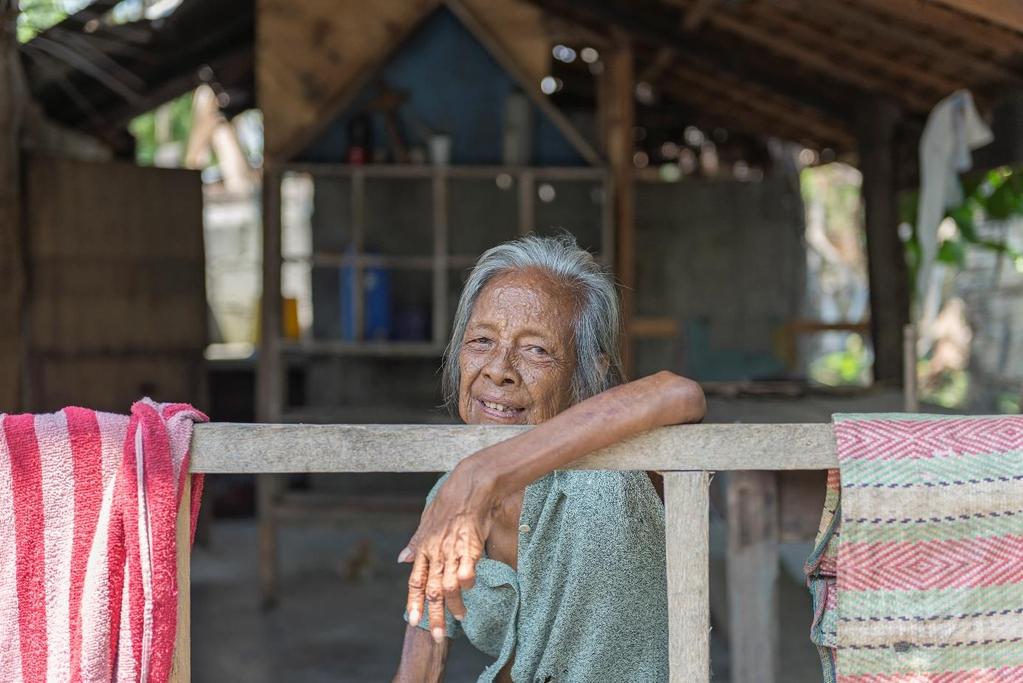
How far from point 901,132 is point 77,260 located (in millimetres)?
4345

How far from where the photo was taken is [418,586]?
55.3 inches

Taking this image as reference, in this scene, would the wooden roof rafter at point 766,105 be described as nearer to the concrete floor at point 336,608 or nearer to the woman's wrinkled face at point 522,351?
the concrete floor at point 336,608

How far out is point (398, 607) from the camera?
5.25 metres

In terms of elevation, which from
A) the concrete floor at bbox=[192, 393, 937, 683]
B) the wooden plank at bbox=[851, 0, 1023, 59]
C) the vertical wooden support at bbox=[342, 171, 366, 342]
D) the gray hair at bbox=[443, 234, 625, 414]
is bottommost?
the concrete floor at bbox=[192, 393, 937, 683]

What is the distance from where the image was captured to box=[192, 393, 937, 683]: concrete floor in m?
4.26

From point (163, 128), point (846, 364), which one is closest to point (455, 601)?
point (846, 364)

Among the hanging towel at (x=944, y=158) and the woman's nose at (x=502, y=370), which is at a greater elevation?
the hanging towel at (x=944, y=158)

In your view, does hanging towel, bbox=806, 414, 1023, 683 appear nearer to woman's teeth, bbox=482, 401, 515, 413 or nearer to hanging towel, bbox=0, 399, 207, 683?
woman's teeth, bbox=482, 401, 515, 413

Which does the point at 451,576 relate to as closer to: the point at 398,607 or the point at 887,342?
the point at 398,607

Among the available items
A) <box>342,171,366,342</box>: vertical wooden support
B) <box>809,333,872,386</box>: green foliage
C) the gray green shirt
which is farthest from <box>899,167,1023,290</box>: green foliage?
<box>809,333,872,386</box>: green foliage

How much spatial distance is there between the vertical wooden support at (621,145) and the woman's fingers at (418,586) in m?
3.82

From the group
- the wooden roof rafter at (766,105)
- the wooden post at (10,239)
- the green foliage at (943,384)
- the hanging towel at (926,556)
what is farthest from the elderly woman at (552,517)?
the green foliage at (943,384)

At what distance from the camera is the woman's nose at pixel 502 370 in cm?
201

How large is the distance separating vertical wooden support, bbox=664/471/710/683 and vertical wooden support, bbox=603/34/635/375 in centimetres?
371
